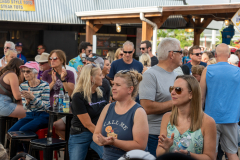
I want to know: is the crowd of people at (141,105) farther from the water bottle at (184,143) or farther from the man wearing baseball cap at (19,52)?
the man wearing baseball cap at (19,52)

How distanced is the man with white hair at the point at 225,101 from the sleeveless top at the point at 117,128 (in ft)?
5.26

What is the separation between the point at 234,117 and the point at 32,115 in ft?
10.3

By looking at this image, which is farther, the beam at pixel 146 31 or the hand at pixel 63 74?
the beam at pixel 146 31

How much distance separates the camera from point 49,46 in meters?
13.8

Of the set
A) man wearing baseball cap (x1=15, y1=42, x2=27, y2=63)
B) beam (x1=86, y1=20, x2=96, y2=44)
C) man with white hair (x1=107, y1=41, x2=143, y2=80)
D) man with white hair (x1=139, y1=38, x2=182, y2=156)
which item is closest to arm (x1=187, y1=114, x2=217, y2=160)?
man with white hair (x1=139, y1=38, x2=182, y2=156)

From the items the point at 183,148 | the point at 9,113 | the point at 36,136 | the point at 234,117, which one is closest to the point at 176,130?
the point at 183,148

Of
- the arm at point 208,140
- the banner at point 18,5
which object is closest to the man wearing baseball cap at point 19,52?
the banner at point 18,5

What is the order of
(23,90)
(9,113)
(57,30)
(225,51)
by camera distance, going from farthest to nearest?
(57,30)
(9,113)
(23,90)
(225,51)

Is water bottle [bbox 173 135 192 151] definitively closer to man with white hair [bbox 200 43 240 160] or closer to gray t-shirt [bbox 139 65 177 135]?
gray t-shirt [bbox 139 65 177 135]

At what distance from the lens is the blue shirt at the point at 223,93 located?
4.00 metres

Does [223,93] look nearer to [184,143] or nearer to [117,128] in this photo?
[184,143]

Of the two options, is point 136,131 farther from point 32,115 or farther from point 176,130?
point 32,115

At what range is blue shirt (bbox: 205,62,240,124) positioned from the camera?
13.1ft

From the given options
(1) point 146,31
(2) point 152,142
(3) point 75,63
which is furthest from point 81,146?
(1) point 146,31
